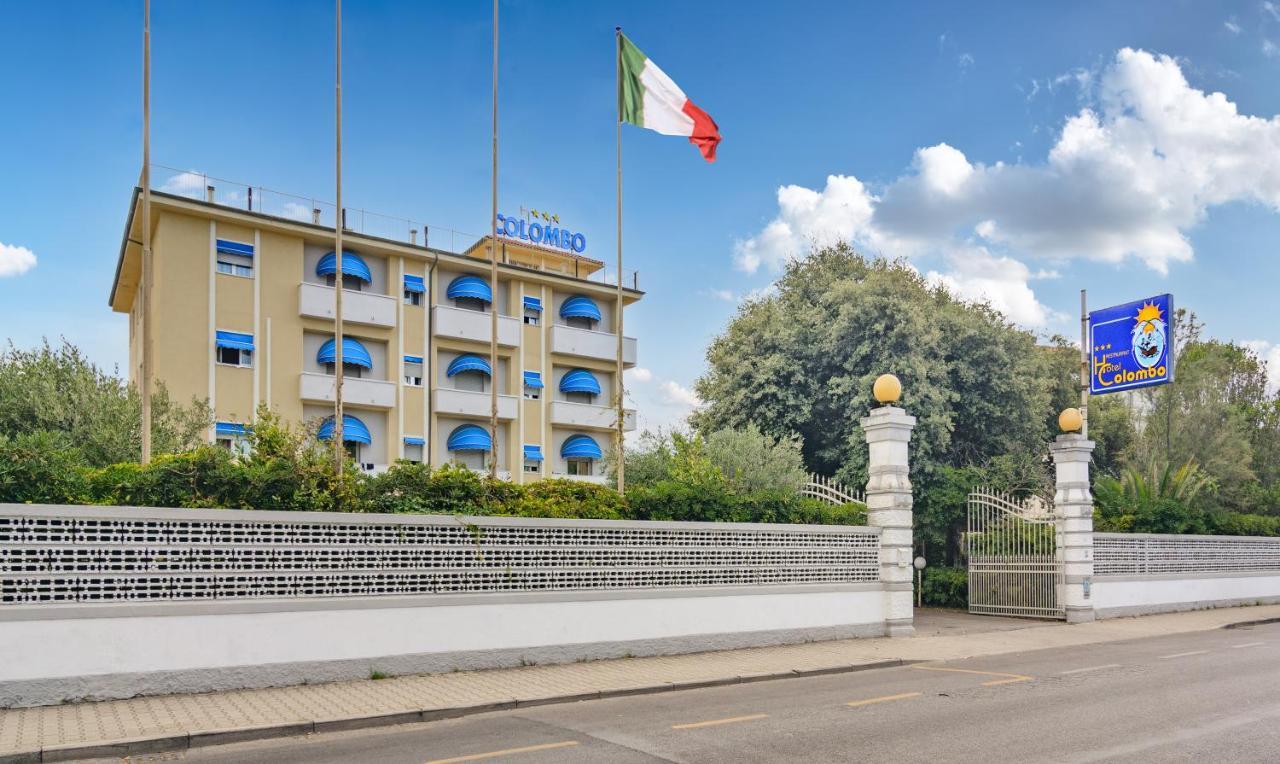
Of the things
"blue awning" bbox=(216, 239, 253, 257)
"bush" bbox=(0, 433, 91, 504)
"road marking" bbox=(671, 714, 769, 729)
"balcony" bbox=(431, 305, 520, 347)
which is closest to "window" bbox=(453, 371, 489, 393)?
"balcony" bbox=(431, 305, 520, 347)

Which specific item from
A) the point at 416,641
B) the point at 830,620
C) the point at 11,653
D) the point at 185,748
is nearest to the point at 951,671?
the point at 830,620

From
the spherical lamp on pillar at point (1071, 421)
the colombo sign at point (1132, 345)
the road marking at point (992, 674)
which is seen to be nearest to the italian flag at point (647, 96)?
the road marking at point (992, 674)

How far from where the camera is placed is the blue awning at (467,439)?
38312 millimetres

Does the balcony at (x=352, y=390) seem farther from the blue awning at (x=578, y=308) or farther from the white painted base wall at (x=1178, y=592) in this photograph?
the white painted base wall at (x=1178, y=592)

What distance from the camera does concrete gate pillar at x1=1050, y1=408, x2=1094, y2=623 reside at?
20.7 metres

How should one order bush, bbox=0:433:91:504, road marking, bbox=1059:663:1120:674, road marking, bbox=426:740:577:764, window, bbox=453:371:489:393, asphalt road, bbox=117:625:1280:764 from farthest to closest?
window, bbox=453:371:489:393
road marking, bbox=1059:663:1120:674
bush, bbox=0:433:91:504
asphalt road, bbox=117:625:1280:764
road marking, bbox=426:740:577:764

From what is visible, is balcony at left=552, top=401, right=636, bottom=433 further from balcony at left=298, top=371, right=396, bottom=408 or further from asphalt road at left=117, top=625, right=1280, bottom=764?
asphalt road at left=117, top=625, right=1280, bottom=764

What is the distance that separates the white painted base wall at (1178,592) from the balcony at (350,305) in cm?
2581

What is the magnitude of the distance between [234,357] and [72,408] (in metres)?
12.2

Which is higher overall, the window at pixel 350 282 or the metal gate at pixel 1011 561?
the window at pixel 350 282

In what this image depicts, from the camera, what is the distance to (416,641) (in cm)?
1195

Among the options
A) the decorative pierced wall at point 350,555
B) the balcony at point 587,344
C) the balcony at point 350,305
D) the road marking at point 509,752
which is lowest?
the road marking at point 509,752

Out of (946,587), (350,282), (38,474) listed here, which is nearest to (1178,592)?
(946,587)

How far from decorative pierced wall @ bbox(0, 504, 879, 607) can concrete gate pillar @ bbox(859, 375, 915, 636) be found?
6.11 ft
